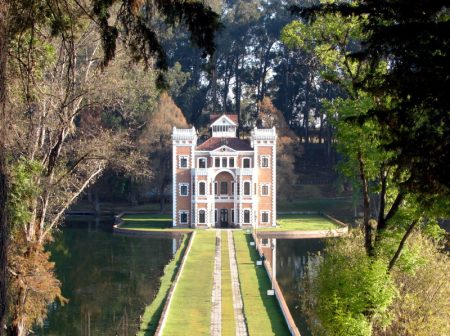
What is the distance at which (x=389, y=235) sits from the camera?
1286cm

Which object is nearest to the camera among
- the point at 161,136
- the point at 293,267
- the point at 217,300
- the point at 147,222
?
the point at 217,300

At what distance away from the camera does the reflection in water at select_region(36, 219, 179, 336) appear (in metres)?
22.9

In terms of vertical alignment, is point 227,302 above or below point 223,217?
below

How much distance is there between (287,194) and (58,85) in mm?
46392

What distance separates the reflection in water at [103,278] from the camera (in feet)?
75.1

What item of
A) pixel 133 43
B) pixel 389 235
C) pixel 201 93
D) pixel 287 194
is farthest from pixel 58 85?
pixel 201 93

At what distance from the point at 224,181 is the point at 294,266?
15.6 meters

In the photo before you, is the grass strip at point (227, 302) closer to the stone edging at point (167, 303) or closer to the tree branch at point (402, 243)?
the stone edging at point (167, 303)

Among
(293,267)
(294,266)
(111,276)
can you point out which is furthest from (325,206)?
(111,276)

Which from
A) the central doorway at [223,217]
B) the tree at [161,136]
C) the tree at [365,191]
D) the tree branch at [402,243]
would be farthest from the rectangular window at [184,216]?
the tree branch at [402,243]

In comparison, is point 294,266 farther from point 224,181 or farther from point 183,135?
point 183,135

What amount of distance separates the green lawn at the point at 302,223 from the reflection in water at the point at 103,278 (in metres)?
10.2

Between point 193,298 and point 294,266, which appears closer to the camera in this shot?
point 193,298

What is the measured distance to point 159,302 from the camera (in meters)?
24.0
